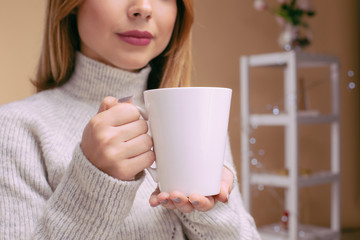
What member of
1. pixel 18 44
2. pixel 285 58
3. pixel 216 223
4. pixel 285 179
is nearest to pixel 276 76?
pixel 285 58

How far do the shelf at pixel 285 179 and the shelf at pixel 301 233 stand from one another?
269mm

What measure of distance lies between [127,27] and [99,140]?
228 millimetres

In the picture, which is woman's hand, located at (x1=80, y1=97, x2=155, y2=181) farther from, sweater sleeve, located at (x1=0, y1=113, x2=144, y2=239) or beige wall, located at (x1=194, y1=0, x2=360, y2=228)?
beige wall, located at (x1=194, y1=0, x2=360, y2=228)

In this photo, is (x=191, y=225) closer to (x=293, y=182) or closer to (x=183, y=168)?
(x=183, y=168)

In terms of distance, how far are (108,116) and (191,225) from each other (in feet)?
0.85

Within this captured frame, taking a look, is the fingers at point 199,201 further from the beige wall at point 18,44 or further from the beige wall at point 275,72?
the beige wall at point 275,72

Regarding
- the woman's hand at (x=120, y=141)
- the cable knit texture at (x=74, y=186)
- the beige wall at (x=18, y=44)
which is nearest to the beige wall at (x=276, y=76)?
the beige wall at (x=18, y=44)

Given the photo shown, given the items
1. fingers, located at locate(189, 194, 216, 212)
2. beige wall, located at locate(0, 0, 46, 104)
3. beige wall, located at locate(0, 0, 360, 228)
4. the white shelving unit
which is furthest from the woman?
the white shelving unit

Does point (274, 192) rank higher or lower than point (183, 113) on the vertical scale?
lower

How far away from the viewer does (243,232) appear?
2.32 feet

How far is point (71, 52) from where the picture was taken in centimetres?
79

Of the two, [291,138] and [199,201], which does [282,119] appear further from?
[199,201]

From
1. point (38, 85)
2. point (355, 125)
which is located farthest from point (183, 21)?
point (355, 125)

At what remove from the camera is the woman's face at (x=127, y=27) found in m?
0.64
